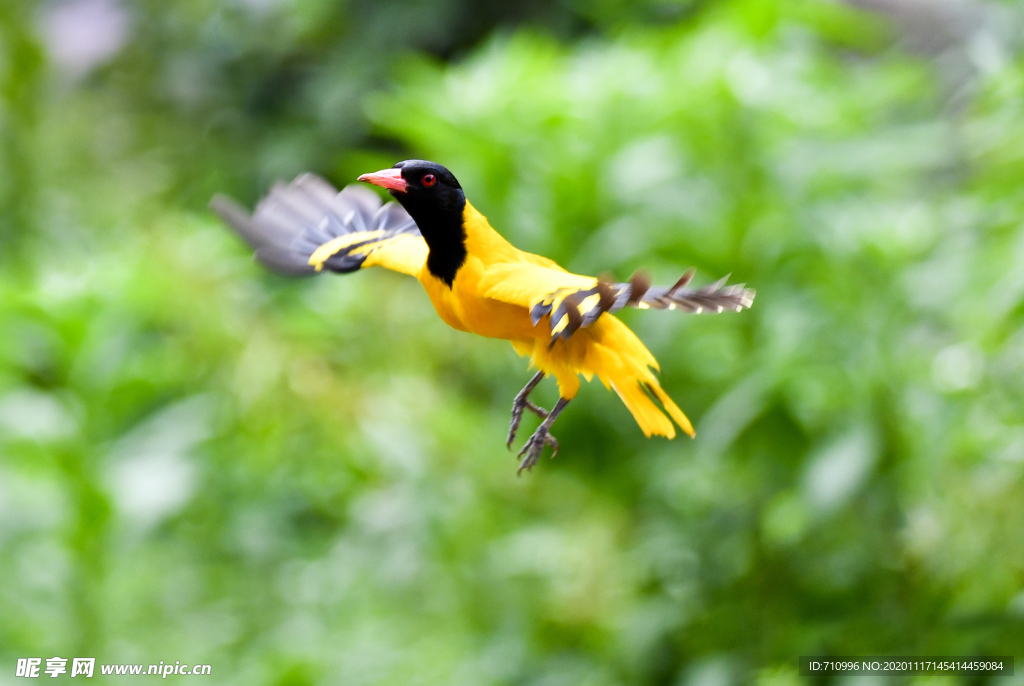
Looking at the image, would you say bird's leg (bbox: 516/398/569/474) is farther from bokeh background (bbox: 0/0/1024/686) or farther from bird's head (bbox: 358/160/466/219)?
bokeh background (bbox: 0/0/1024/686)

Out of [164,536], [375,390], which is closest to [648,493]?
[375,390]

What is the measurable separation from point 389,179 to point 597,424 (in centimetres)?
154

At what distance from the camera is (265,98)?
5.10m

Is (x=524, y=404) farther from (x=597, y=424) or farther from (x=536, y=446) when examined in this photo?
(x=597, y=424)

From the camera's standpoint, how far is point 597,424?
6.36ft

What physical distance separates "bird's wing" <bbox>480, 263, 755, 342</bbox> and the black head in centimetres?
5

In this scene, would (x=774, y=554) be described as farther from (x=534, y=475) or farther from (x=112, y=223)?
(x=112, y=223)

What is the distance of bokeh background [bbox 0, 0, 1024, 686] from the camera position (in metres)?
1.72

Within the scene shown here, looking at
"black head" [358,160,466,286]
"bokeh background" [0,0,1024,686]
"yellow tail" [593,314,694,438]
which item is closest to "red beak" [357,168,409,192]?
"black head" [358,160,466,286]

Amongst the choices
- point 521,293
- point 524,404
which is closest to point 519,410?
point 524,404

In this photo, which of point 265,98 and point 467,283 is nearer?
point 467,283

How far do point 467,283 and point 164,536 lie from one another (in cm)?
263

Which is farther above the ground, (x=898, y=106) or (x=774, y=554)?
(x=898, y=106)

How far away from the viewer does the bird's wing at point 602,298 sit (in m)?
0.42
